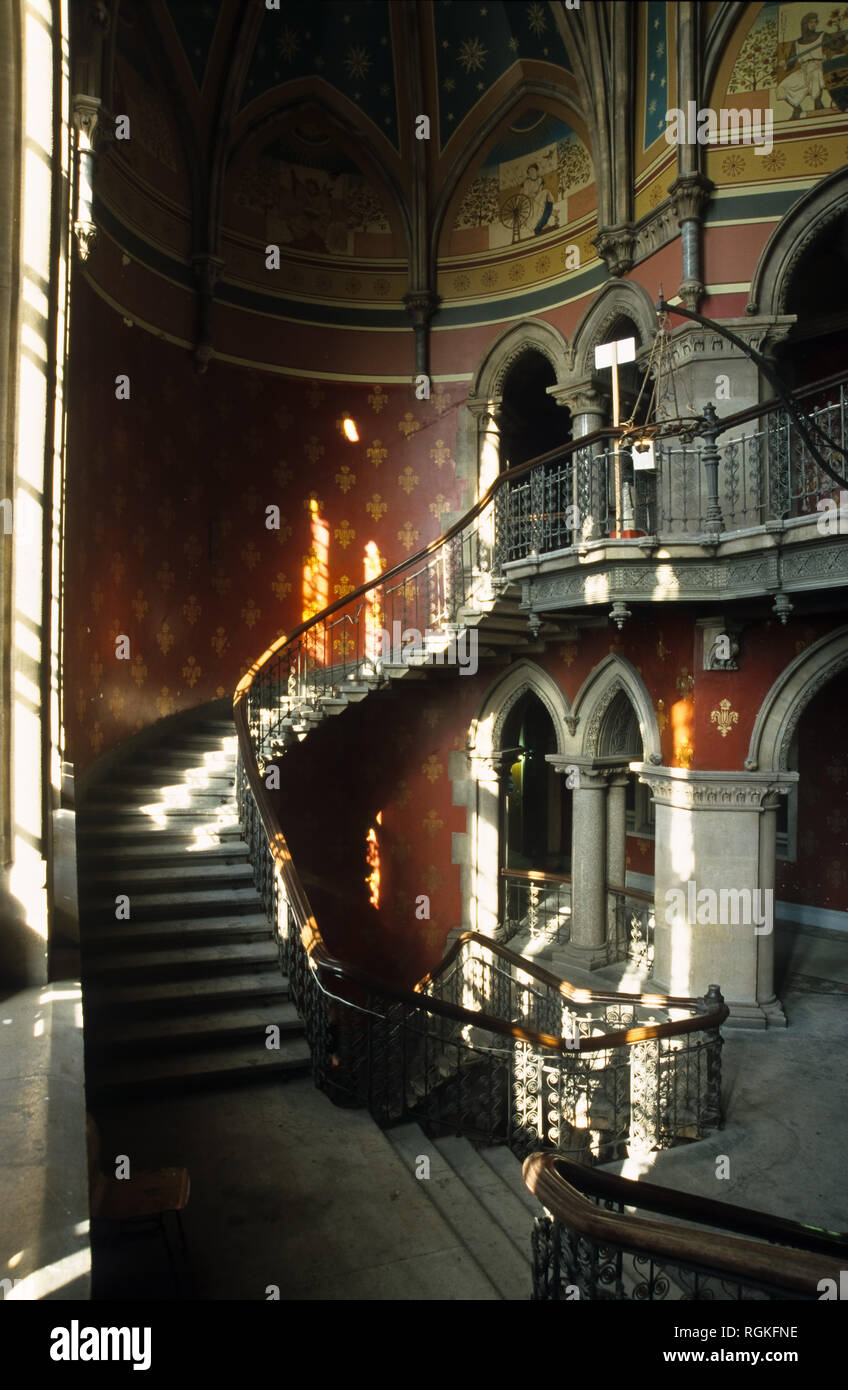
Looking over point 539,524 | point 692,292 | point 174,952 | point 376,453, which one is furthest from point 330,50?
point 174,952

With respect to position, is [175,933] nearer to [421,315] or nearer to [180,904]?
[180,904]

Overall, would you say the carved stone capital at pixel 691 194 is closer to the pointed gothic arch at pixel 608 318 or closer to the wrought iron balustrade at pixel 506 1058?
the pointed gothic arch at pixel 608 318

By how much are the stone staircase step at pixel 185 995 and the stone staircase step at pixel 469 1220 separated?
4.52ft

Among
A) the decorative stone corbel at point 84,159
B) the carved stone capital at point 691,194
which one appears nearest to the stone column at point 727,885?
the carved stone capital at point 691,194

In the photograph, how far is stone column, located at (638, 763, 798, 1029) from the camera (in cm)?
866

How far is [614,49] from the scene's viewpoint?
9.64 meters

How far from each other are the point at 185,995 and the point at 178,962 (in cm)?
33

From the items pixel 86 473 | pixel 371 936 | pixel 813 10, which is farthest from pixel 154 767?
pixel 813 10

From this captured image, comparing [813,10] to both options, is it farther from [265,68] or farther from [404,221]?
[265,68]

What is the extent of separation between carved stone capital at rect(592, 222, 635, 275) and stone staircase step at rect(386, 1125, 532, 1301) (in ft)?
29.5

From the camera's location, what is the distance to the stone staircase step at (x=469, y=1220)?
3973 millimetres

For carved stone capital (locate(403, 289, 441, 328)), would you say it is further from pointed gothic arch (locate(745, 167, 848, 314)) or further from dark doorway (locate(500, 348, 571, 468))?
pointed gothic arch (locate(745, 167, 848, 314))
